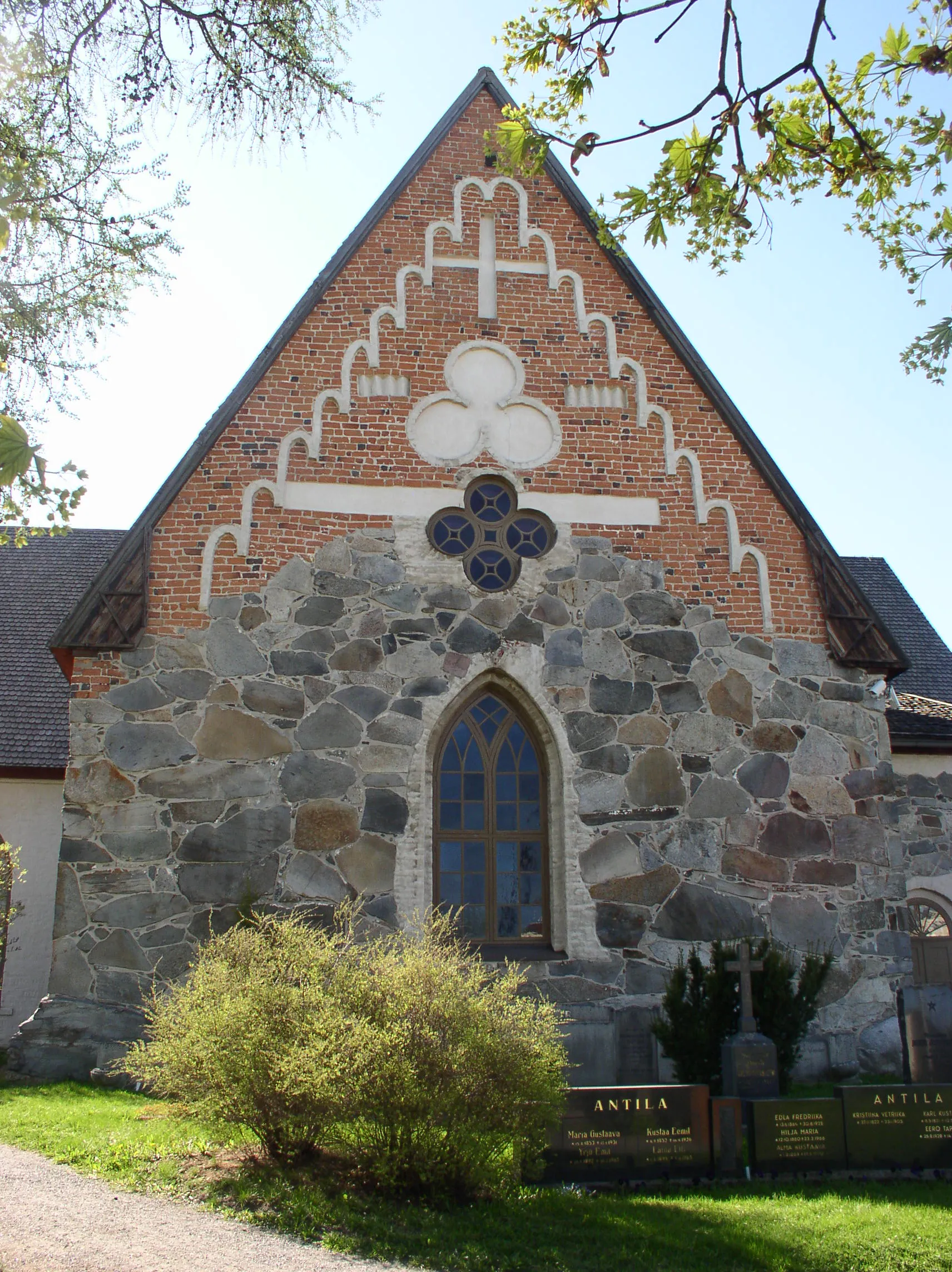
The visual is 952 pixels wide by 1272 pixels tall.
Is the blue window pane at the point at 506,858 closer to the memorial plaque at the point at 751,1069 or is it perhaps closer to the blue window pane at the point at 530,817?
the blue window pane at the point at 530,817

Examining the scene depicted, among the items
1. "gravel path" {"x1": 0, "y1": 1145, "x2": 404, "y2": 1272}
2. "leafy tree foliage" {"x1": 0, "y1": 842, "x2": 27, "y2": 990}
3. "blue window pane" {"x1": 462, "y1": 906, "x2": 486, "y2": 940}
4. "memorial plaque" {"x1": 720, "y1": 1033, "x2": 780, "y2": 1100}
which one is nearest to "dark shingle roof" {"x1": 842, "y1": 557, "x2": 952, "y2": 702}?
"blue window pane" {"x1": 462, "y1": 906, "x2": 486, "y2": 940}

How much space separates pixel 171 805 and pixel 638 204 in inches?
284

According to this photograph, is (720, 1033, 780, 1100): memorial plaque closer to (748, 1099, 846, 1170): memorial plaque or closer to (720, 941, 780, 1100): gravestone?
(720, 941, 780, 1100): gravestone

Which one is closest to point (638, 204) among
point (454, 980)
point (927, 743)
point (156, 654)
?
point (454, 980)

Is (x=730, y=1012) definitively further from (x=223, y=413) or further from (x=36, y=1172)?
(x=223, y=413)

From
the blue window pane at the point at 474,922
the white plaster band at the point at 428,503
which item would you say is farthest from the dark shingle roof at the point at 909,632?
the blue window pane at the point at 474,922

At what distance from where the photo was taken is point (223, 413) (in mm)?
12289

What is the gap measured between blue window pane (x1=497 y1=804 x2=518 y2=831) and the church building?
34 mm

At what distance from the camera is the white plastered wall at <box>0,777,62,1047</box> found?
14.0m

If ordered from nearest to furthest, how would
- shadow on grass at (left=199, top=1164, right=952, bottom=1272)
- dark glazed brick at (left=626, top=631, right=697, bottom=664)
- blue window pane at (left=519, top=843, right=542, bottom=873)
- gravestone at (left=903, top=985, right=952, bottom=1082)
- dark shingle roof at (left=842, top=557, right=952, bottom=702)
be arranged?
shadow on grass at (left=199, top=1164, right=952, bottom=1272)
gravestone at (left=903, top=985, right=952, bottom=1082)
blue window pane at (left=519, top=843, right=542, bottom=873)
dark glazed brick at (left=626, top=631, right=697, bottom=664)
dark shingle roof at (left=842, top=557, right=952, bottom=702)

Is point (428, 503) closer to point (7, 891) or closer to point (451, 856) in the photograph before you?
point (451, 856)

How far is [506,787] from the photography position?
11836 mm

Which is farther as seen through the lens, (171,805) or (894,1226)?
(171,805)

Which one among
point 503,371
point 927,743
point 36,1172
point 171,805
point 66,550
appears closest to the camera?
point 36,1172
